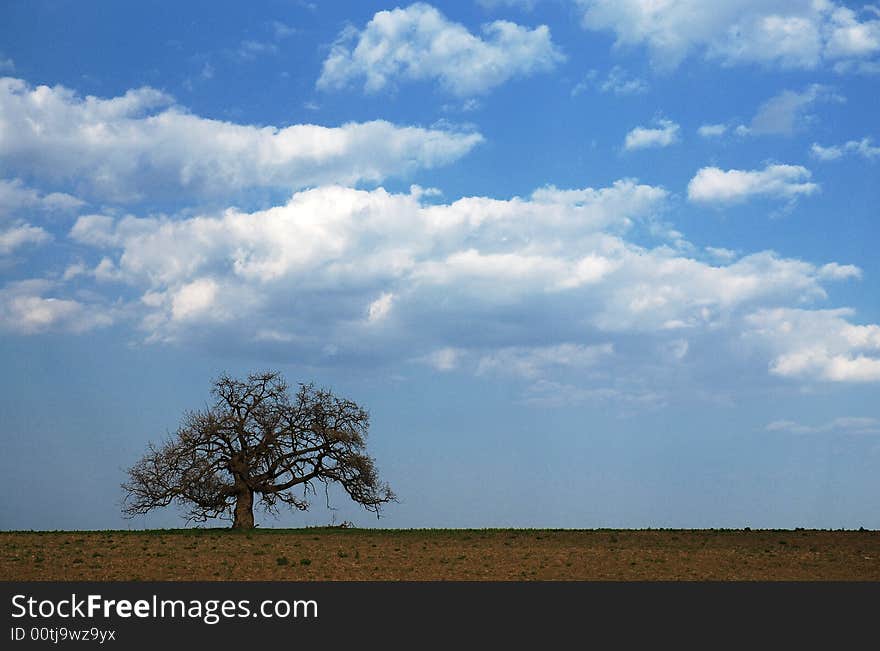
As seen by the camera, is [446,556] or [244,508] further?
[244,508]

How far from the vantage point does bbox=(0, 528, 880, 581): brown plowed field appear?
96.0 feet

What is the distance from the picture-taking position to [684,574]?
30.0m

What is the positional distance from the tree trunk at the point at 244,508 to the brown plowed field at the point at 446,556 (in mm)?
4818

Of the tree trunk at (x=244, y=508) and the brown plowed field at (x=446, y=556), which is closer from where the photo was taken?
the brown plowed field at (x=446, y=556)

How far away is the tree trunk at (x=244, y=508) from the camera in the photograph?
2082 inches

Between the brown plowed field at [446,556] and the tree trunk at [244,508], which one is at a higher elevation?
the tree trunk at [244,508]

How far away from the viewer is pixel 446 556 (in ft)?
113

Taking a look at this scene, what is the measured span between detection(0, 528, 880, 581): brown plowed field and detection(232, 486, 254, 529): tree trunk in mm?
4818

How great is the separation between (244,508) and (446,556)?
72.5 ft
